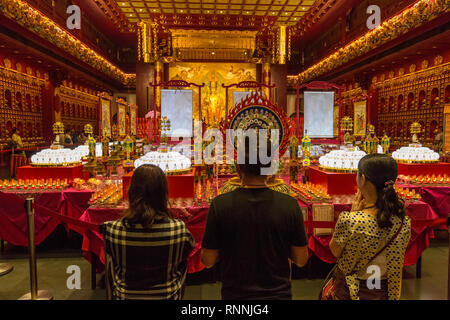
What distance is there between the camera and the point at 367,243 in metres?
1.42

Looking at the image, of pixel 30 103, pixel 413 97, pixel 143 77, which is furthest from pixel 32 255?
pixel 143 77

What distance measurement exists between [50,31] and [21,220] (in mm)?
7500

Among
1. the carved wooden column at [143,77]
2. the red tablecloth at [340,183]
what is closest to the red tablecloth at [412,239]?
the red tablecloth at [340,183]

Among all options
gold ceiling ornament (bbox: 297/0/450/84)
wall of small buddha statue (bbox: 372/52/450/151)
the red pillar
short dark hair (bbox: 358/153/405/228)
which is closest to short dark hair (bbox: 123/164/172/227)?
short dark hair (bbox: 358/153/405/228)

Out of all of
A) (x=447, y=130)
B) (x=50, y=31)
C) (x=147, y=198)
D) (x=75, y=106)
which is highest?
(x=50, y=31)

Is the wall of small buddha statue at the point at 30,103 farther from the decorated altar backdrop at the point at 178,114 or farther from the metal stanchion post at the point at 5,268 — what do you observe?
the metal stanchion post at the point at 5,268

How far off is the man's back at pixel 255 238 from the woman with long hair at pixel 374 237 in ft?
1.02

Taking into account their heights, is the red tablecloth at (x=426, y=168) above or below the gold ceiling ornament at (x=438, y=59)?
below

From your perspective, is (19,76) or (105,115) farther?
(19,76)

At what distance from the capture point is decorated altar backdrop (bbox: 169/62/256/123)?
15242 mm

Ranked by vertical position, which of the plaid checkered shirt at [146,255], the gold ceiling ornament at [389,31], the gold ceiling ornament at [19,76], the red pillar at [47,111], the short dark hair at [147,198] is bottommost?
the plaid checkered shirt at [146,255]

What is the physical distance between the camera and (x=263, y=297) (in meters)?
1.31

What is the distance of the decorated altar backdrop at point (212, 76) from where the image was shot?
600 inches

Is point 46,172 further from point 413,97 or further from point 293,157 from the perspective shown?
point 413,97
